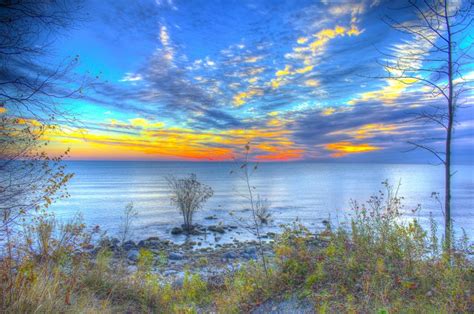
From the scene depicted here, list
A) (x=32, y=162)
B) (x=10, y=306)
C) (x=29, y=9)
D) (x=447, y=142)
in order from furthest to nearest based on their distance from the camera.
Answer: (x=447, y=142)
(x=32, y=162)
(x=29, y=9)
(x=10, y=306)

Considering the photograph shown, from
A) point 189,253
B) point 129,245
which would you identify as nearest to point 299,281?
point 189,253

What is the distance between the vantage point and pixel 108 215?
32.8m

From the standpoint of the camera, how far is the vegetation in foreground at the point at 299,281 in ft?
16.4

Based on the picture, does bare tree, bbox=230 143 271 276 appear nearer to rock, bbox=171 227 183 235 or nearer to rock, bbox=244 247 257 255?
rock, bbox=244 247 257 255

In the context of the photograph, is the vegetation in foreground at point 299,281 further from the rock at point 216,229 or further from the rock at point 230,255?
the rock at point 216,229

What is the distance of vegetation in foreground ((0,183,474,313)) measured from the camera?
500 cm

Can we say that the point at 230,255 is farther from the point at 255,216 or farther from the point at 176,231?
the point at 255,216

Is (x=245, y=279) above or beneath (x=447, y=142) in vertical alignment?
beneath

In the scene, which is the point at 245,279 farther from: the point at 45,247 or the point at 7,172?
the point at 7,172

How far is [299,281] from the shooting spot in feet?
22.7

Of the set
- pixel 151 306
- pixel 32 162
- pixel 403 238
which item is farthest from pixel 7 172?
pixel 403 238

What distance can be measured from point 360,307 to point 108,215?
3220 centimetres

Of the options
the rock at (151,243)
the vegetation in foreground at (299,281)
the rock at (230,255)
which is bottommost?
the rock at (151,243)

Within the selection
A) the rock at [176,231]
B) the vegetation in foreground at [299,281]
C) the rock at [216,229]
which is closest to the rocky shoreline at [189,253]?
the rock at [176,231]
